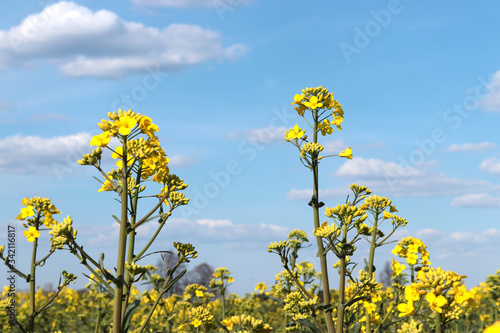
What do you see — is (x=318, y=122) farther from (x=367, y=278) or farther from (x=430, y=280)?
(x=430, y=280)

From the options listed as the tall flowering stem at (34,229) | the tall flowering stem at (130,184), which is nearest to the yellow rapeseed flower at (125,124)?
the tall flowering stem at (130,184)

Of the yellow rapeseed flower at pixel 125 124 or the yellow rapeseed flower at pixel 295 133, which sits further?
the yellow rapeseed flower at pixel 295 133

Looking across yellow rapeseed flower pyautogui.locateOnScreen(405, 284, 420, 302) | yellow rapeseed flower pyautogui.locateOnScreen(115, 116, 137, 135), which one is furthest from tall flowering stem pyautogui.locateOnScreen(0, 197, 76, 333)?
yellow rapeseed flower pyautogui.locateOnScreen(405, 284, 420, 302)

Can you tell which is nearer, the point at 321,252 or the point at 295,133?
the point at 321,252

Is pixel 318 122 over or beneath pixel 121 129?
over

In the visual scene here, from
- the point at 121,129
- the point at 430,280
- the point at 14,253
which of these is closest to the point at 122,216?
the point at 121,129

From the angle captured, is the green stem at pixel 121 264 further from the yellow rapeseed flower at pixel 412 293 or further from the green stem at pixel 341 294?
the yellow rapeseed flower at pixel 412 293

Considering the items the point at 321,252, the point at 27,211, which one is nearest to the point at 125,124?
the point at 27,211

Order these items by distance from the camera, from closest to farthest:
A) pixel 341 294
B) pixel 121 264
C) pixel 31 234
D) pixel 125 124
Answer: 1. pixel 121 264
2. pixel 125 124
3. pixel 341 294
4. pixel 31 234

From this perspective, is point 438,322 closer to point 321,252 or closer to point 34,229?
point 321,252

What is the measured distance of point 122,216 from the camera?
3447 mm

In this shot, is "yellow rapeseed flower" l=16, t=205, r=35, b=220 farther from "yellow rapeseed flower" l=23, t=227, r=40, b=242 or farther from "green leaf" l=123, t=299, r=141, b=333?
"green leaf" l=123, t=299, r=141, b=333

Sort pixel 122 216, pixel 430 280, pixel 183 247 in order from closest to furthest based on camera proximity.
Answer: pixel 430 280 → pixel 122 216 → pixel 183 247

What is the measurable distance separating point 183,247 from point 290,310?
2093 millimetres
